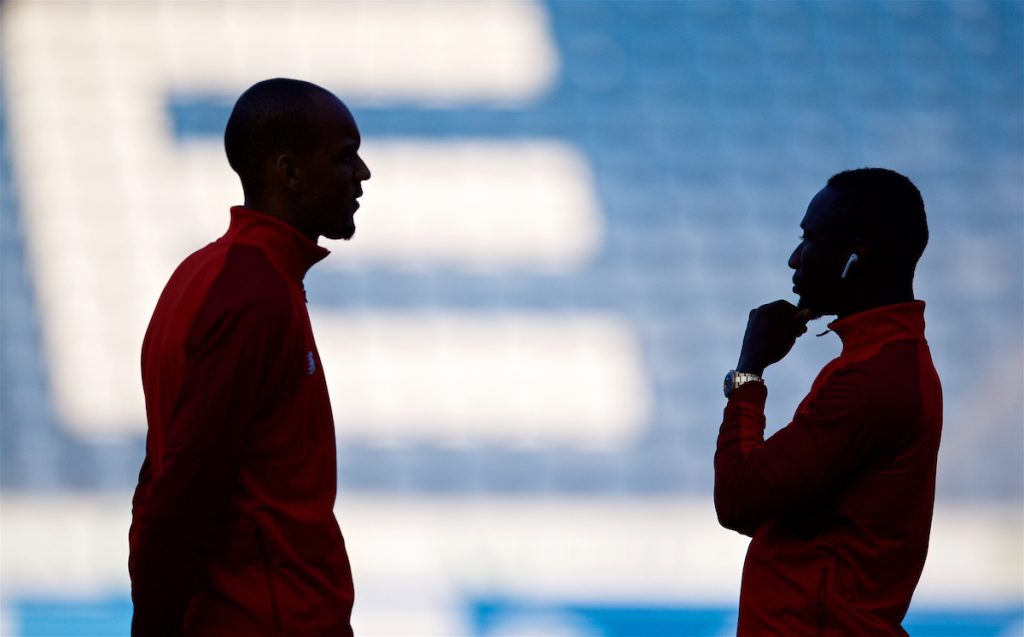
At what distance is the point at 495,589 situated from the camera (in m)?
3.90

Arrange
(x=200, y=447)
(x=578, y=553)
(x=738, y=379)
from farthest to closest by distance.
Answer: (x=578, y=553) → (x=738, y=379) → (x=200, y=447)

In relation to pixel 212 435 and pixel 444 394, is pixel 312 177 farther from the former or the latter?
pixel 444 394

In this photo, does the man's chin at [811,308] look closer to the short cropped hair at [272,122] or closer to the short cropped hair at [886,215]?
the short cropped hair at [886,215]

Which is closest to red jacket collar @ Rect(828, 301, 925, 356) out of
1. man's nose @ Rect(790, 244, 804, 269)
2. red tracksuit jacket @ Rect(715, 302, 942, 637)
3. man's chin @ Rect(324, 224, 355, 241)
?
red tracksuit jacket @ Rect(715, 302, 942, 637)

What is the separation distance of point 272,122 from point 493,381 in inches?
108

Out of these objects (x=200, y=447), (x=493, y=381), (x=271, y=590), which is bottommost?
(x=271, y=590)

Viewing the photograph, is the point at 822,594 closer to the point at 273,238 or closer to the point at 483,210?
the point at 273,238

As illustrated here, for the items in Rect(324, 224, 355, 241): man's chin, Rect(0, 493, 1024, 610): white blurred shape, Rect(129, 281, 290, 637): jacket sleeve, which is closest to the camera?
Rect(129, 281, 290, 637): jacket sleeve

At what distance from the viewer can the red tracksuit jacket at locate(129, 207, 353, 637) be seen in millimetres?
1145

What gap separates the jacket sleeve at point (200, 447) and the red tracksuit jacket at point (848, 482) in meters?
0.65

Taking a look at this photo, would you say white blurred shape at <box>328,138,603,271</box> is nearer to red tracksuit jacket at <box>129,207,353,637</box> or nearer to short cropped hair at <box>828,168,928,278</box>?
short cropped hair at <box>828,168,928,278</box>

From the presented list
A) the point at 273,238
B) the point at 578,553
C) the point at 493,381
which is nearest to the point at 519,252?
the point at 493,381

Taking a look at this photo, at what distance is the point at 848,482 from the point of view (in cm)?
141

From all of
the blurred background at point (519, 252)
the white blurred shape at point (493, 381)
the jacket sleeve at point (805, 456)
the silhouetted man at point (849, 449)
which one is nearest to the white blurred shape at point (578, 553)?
the blurred background at point (519, 252)
